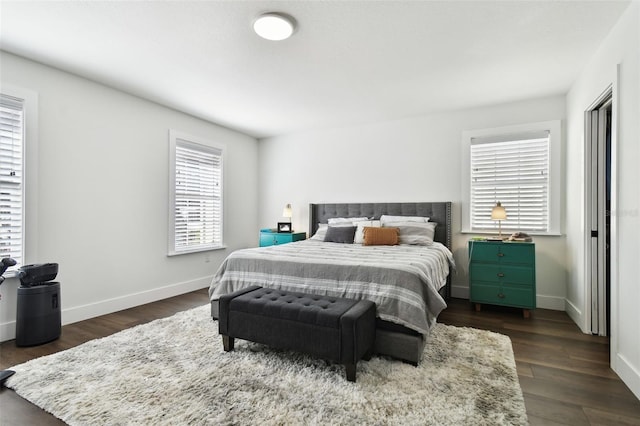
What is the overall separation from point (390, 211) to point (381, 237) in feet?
3.07

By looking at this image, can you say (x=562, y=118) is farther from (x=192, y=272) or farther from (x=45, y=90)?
(x=45, y=90)

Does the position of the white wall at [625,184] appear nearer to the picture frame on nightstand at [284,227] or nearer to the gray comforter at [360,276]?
the gray comforter at [360,276]

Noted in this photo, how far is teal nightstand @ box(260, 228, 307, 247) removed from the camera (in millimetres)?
5230

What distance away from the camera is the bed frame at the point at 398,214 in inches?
92.6

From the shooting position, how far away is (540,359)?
2.52 metres

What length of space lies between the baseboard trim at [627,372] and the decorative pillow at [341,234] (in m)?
2.79

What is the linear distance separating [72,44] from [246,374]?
313 cm

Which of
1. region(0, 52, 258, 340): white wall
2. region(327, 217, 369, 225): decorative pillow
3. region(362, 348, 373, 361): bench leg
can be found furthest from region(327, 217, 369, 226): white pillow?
region(362, 348, 373, 361): bench leg

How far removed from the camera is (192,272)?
4793 mm

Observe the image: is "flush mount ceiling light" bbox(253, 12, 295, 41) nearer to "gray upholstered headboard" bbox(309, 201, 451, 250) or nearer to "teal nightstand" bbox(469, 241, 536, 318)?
"gray upholstered headboard" bbox(309, 201, 451, 250)

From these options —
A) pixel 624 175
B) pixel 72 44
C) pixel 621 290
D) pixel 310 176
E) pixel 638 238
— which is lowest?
pixel 621 290

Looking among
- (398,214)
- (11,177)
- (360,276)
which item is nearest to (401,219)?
(398,214)

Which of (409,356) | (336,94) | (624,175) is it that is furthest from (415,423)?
(336,94)

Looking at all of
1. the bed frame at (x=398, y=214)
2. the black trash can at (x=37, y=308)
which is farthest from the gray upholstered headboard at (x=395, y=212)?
the black trash can at (x=37, y=308)
